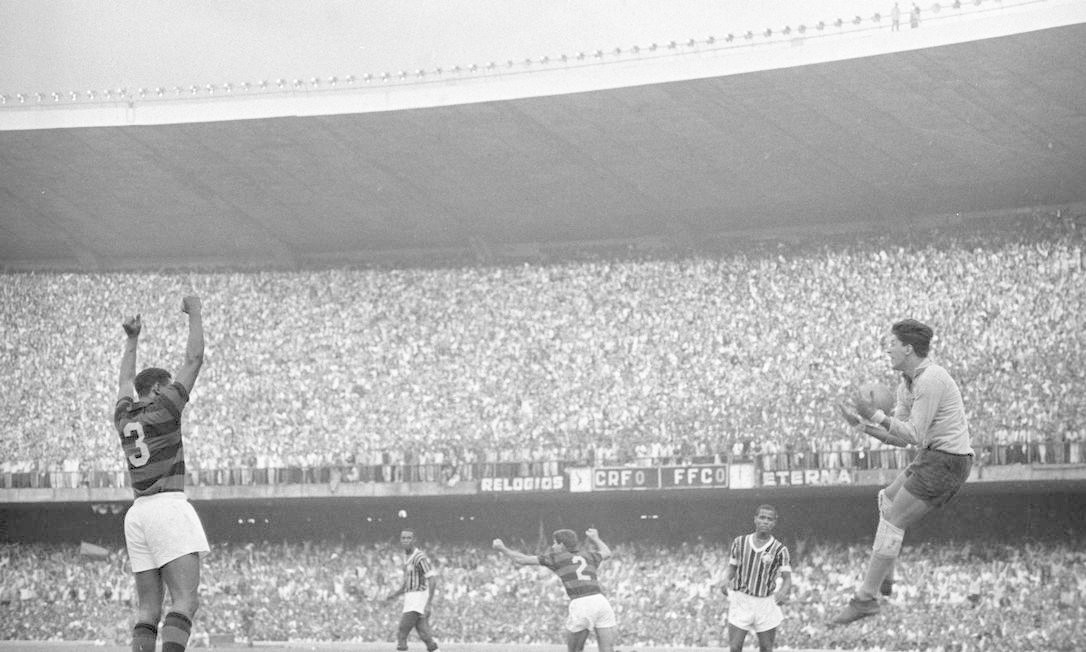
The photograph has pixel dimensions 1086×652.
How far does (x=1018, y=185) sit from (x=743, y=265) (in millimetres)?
6637

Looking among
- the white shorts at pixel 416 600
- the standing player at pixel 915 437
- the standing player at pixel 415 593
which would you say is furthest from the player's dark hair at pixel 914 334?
the white shorts at pixel 416 600

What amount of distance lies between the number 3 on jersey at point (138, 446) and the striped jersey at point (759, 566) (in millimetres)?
8103

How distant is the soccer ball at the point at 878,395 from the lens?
819 centimetres

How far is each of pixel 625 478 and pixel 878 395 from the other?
2015 centimetres

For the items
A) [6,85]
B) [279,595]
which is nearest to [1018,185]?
[279,595]

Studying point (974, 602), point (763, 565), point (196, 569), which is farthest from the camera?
point (974, 602)

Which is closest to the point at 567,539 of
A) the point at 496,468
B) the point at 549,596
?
the point at 549,596

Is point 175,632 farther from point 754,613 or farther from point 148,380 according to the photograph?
point 754,613

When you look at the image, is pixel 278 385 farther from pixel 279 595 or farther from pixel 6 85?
pixel 6 85

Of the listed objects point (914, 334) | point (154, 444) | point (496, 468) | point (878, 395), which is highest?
point (914, 334)

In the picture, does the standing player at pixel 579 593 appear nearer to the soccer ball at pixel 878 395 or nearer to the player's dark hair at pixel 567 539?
the player's dark hair at pixel 567 539

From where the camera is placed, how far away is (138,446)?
8.47 metres

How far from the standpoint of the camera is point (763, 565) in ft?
49.2

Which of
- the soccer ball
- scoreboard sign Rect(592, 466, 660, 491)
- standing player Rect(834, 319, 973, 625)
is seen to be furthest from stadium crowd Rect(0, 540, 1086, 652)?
the soccer ball
